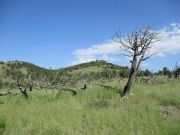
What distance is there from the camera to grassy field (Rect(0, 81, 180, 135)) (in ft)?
39.7

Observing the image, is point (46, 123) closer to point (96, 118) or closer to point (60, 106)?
point (96, 118)

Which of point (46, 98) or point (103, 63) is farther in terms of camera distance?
point (103, 63)

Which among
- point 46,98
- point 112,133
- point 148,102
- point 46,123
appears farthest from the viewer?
point 46,98

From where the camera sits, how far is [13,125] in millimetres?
13625

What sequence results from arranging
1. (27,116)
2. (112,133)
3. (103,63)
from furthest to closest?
1. (103,63)
2. (27,116)
3. (112,133)

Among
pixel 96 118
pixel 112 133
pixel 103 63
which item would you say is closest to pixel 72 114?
pixel 96 118

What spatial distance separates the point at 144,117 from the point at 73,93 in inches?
363

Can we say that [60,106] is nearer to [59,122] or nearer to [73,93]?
[59,122]

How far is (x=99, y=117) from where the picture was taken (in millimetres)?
13875

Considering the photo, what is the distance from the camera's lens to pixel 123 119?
1344 centimetres

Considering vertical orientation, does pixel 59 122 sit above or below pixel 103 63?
below

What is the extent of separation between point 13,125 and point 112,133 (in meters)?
3.92

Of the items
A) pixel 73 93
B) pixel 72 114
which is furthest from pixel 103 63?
pixel 72 114

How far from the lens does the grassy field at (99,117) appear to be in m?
12.1
